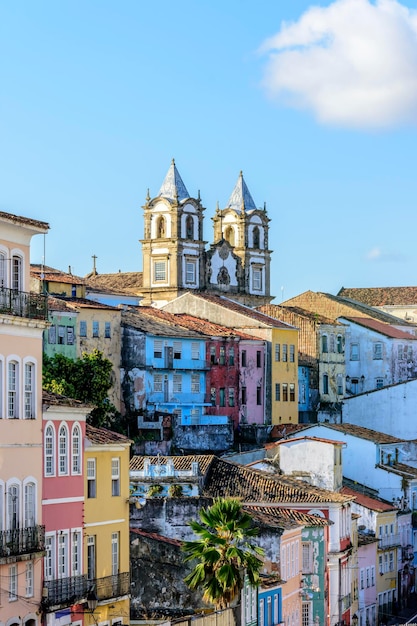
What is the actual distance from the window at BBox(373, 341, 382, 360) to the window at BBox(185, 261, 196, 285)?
1679 centimetres

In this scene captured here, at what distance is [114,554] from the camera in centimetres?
5088

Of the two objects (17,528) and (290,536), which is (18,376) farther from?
(290,536)

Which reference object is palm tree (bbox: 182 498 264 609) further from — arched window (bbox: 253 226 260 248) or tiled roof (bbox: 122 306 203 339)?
arched window (bbox: 253 226 260 248)

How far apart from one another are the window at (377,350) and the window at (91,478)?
253ft

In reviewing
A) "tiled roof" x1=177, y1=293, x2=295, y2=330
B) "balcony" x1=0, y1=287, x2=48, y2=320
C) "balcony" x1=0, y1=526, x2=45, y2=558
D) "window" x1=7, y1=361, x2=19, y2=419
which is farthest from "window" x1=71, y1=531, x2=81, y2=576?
"tiled roof" x1=177, y1=293, x2=295, y2=330

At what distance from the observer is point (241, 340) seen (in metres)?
108

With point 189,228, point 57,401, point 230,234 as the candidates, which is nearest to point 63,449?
point 57,401

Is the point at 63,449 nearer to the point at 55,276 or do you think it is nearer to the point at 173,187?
the point at 55,276

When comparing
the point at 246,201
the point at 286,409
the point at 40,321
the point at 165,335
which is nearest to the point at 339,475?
the point at 165,335

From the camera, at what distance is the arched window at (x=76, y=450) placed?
48031 millimetres

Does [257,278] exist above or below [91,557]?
above

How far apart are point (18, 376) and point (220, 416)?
6086 cm

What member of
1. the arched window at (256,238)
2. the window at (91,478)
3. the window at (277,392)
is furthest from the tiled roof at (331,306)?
the window at (91,478)

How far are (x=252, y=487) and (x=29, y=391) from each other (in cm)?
2594
